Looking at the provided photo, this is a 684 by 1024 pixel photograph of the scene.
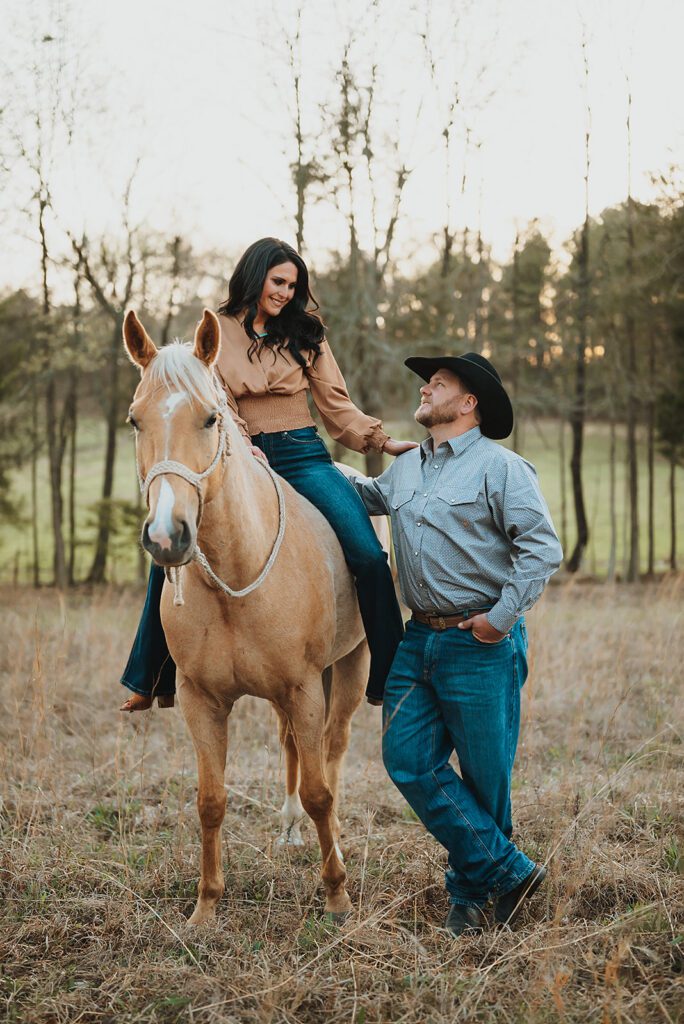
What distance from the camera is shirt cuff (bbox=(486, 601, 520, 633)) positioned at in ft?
10.2

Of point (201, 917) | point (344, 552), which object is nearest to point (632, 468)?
point (344, 552)

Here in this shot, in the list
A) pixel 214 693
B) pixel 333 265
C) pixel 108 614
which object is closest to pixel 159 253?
pixel 333 265

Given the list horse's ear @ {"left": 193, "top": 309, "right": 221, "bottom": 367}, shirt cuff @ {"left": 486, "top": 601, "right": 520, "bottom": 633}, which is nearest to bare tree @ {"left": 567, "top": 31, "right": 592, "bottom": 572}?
shirt cuff @ {"left": 486, "top": 601, "right": 520, "bottom": 633}

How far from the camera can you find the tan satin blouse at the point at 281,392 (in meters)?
3.65

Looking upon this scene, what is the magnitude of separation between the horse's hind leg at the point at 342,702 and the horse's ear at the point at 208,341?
2225mm

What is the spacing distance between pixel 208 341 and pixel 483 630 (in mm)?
1502

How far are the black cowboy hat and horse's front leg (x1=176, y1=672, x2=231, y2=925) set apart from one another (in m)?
1.64

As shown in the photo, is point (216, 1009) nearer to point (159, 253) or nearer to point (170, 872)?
point (170, 872)

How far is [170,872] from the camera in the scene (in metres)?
3.74

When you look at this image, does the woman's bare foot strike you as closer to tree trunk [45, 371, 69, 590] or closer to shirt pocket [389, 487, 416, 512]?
shirt pocket [389, 487, 416, 512]

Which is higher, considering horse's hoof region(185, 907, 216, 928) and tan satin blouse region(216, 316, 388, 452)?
tan satin blouse region(216, 316, 388, 452)

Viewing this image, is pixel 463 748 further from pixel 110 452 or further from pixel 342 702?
pixel 110 452

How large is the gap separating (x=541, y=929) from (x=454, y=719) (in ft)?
2.65

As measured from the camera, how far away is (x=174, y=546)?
90.4 inches
